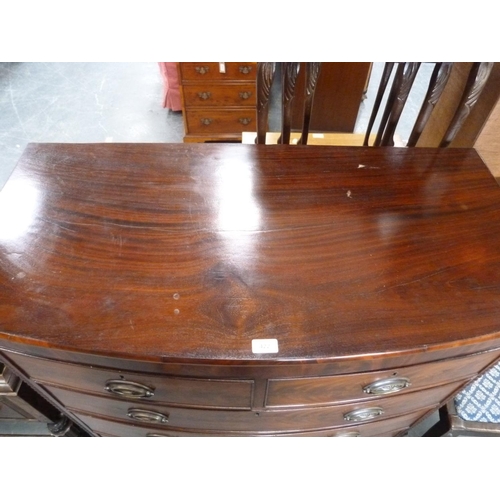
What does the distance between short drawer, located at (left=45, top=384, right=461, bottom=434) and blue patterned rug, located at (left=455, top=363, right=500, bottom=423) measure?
3.5 inches

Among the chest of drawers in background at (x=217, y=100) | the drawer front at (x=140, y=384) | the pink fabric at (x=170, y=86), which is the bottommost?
the drawer front at (x=140, y=384)

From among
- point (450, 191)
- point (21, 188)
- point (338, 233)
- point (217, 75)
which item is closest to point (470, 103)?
point (450, 191)

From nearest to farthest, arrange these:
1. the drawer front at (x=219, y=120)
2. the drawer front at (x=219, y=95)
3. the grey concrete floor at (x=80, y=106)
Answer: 1. the drawer front at (x=219, y=95)
2. the drawer front at (x=219, y=120)
3. the grey concrete floor at (x=80, y=106)

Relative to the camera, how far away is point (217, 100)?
1822 millimetres

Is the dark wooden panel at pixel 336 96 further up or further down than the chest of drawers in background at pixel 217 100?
further up

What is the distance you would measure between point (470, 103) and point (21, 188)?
1.00 m

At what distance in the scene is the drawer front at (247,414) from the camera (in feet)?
2.28

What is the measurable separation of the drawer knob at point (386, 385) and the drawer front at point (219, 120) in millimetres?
1605

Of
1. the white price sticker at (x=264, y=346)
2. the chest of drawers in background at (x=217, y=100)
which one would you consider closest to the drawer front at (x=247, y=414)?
the white price sticker at (x=264, y=346)

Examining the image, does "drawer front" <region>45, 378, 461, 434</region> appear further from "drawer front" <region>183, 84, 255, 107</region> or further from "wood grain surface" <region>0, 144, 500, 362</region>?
"drawer front" <region>183, 84, 255, 107</region>

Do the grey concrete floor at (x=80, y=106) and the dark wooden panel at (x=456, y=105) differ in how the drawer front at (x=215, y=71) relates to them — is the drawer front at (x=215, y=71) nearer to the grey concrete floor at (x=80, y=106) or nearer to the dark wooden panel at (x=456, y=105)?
the grey concrete floor at (x=80, y=106)

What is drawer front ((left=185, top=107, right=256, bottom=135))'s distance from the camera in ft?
6.16

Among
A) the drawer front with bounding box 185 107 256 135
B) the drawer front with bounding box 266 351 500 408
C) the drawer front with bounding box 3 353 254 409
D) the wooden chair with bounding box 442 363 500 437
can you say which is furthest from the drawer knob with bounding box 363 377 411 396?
the drawer front with bounding box 185 107 256 135

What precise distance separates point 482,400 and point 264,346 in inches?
25.9
